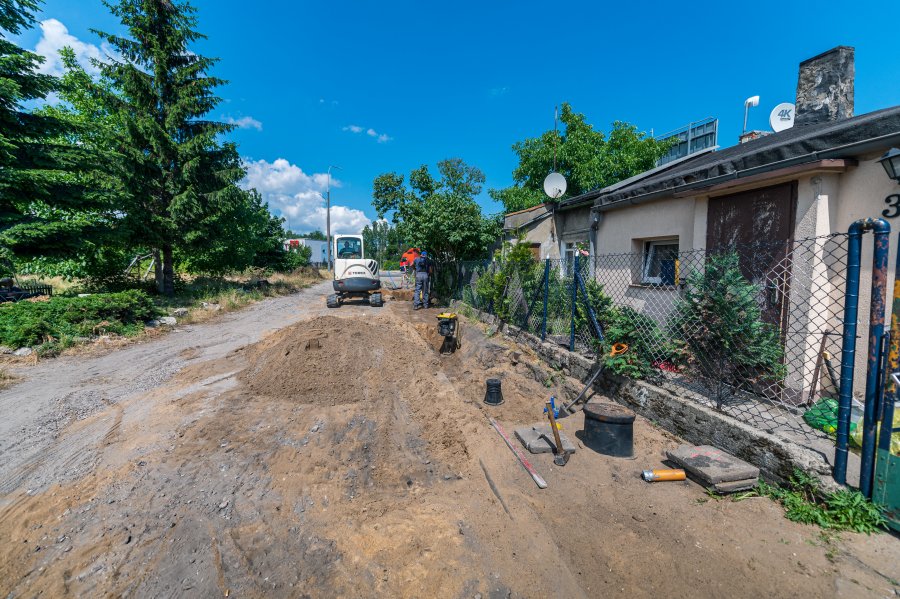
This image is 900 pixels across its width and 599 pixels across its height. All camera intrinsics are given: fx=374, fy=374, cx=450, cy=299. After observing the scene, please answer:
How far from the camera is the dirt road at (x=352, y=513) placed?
2293mm

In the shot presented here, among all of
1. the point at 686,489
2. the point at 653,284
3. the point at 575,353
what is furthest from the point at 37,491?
the point at 653,284

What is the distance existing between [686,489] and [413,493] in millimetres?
2349

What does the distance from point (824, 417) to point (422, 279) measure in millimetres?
11955

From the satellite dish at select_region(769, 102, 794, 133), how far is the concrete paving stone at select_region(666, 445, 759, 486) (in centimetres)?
773

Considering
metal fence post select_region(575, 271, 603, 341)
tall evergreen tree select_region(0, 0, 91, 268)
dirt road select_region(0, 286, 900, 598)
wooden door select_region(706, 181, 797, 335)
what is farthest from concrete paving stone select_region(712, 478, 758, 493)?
tall evergreen tree select_region(0, 0, 91, 268)

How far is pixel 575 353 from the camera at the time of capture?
→ 5707 mm

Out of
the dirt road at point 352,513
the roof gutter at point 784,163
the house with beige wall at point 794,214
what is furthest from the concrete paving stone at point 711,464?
the roof gutter at point 784,163

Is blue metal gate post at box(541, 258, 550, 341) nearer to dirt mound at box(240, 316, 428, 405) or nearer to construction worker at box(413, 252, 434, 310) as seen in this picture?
dirt mound at box(240, 316, 428, 405)

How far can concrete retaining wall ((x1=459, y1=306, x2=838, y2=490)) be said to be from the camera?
9.55ft

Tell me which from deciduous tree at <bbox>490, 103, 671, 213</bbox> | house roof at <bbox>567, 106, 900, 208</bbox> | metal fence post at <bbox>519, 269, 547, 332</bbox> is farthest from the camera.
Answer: deciduous tree at <bbox>490, 103, 671, 213</bbox>

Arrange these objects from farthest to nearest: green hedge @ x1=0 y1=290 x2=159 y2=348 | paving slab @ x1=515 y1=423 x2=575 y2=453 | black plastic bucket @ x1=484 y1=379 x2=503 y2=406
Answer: green hedge @ x1=0 y1=290 x2=159 y2=348 → black plastic bucket @ x1=484 y1=379 x2=503 y2=406 → paving slab @ x1=515 y1=423 x2=575 y2=453

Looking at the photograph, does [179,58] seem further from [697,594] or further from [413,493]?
[697,594]

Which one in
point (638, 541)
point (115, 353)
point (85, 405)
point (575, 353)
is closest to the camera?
point (638, 541)

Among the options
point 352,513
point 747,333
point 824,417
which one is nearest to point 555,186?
point 747,333
